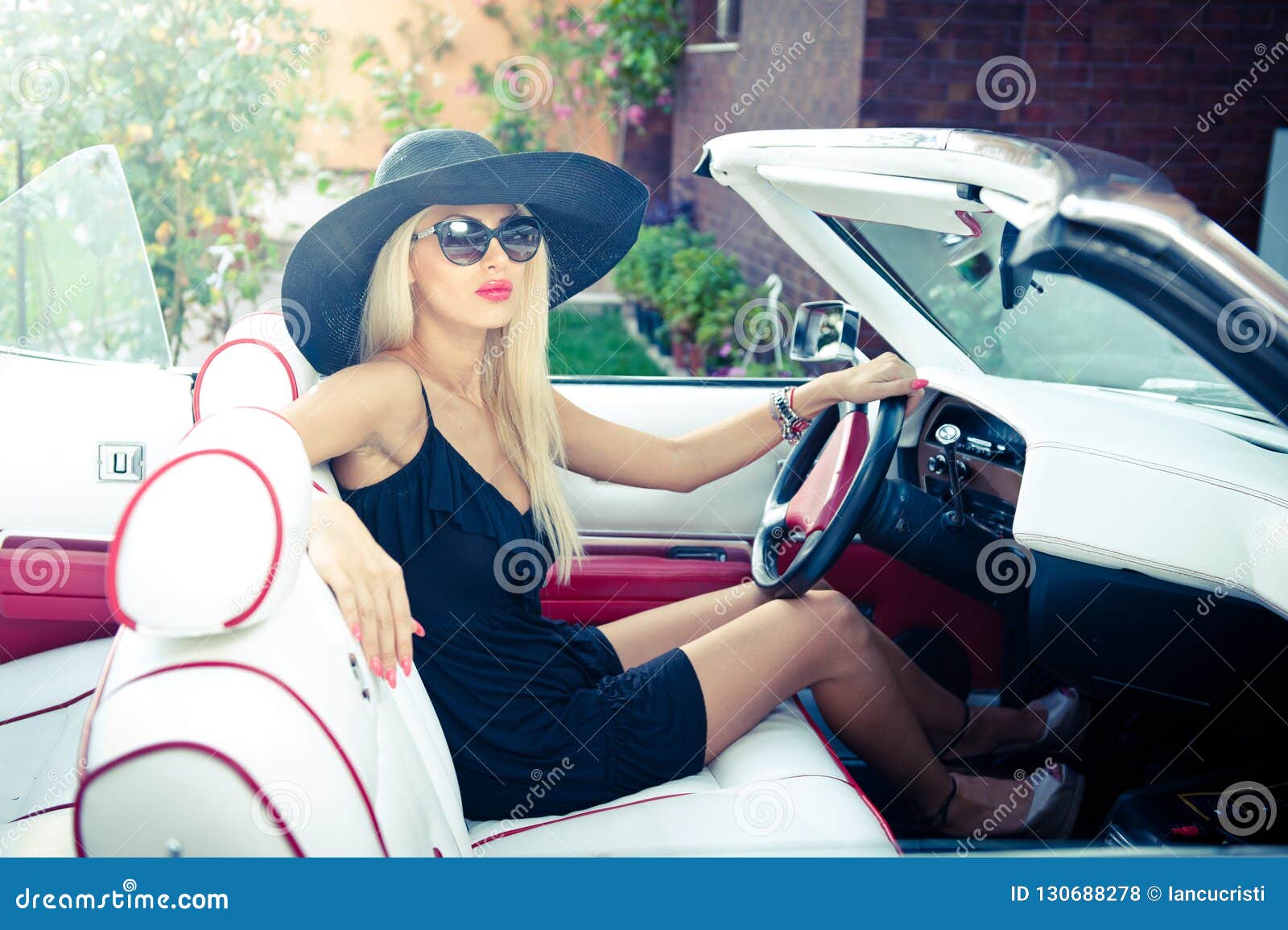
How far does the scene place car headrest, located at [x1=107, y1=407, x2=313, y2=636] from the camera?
99cm

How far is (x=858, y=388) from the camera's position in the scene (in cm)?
200

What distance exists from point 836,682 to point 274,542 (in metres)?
1.13

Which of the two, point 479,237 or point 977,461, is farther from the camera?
point 977,461

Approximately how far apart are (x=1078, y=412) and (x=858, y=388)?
43 cm

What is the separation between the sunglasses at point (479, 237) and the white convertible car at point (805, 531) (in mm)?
450

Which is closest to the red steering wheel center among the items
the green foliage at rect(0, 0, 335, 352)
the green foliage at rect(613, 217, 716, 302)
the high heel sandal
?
the high heel sandal

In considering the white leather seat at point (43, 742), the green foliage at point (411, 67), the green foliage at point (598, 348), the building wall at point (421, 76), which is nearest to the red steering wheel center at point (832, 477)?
the white leather seat at point (43, 742)

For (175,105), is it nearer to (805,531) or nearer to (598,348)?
(805,531)

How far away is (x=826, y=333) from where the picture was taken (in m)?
2.41

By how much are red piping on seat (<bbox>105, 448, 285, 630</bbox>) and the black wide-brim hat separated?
64cm

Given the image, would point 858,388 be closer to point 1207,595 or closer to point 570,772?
point 1207,595

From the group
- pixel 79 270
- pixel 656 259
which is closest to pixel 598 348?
pixel 656 259

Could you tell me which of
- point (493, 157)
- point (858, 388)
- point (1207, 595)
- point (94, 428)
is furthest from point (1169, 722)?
point (94, 428)

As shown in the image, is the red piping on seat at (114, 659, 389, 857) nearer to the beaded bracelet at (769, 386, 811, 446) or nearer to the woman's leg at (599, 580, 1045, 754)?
the woman's leg at (599, 580, 1045, 754)
